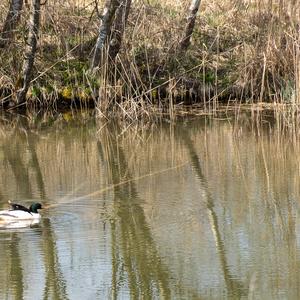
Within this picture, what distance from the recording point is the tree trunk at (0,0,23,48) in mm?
15859

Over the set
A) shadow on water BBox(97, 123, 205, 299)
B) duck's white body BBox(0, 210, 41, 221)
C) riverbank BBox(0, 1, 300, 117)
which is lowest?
shadow on water BBox(97, 123, 205, 299)

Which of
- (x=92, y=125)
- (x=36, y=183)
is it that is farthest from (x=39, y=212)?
(x=92, y=125)

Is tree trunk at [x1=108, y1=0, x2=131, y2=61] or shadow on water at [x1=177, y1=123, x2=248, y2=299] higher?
tree trunk at [x1=108, y1=0, x2=131, y2=61]

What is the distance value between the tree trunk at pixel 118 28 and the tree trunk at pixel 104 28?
12 centimetres

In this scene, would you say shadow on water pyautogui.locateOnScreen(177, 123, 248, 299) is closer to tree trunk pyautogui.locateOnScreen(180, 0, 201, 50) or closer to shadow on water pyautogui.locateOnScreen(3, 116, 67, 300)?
shadow on water pyautogui.locateOnScreen(3, 116, 67, 300)

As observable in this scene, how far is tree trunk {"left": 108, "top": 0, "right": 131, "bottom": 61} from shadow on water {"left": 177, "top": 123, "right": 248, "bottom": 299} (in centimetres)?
313

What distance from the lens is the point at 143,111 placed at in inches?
580

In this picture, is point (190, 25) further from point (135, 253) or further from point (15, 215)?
point (135, 253)

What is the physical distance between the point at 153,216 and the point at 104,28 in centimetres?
779

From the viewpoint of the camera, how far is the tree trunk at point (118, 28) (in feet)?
50.5

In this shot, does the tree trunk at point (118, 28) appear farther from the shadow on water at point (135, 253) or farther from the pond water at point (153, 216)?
the shadow on water at point (135, 253)

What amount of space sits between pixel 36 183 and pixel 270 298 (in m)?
4.39

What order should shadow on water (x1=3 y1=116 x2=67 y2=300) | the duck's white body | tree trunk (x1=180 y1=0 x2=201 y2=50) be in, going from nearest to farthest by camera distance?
shadow on water (x1=3 y1=116 x2=67 y2=300), the duck's white body, tree trunk (x1=180 y1=0 x2=201 y2=50)

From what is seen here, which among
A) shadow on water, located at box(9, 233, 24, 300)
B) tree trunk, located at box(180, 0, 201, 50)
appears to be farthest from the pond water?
tree trunk, located at box(180, 0, 201, 50)
